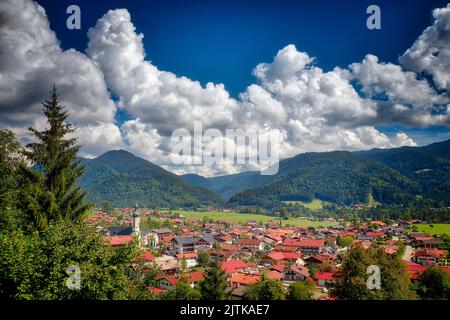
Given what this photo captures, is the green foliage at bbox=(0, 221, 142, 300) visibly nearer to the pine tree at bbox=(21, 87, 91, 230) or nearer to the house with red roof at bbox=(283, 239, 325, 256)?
the pine tree at bbox=(21, 87, 91, 230)

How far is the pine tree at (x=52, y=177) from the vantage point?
539 inches

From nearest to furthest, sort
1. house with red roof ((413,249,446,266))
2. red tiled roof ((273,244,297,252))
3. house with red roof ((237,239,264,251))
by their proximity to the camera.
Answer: house with red roof ((413,249,446,266)), red tiled roof ((273,244,297,252)), house with red roof ((237,239,264,251))

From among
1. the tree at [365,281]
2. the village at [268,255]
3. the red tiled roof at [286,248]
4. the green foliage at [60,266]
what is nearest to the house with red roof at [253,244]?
the village at [268,255]

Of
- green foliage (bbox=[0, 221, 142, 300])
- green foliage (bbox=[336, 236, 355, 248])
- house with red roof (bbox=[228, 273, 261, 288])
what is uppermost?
green foliage (bbox=[0, 221, 142, 300])

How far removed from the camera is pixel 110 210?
143500 mm

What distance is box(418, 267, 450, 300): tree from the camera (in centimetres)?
2534

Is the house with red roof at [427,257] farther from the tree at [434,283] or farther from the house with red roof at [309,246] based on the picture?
the tree at [434,283]

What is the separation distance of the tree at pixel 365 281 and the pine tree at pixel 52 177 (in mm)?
17290

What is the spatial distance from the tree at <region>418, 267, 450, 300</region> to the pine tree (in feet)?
89.6

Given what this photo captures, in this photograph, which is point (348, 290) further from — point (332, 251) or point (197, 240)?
point (197, 240)

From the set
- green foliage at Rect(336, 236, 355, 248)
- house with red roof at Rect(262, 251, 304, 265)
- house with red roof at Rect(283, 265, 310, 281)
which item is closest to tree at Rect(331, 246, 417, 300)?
house with red roof at Rect(283, 265, 310, 281)
